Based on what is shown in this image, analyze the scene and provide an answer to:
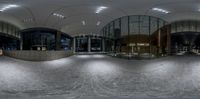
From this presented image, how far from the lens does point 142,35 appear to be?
2808 cm

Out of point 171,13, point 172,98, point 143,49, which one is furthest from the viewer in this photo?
point 143,49

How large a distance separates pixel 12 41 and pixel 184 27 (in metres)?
21.9

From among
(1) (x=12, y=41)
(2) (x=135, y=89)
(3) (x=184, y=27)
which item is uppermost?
(3) (x=184, y=27)

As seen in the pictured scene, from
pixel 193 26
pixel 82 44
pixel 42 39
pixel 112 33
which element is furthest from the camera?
pixel 82 44

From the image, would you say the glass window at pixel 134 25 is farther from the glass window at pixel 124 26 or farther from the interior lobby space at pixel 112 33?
the glass window at pixel 124 26

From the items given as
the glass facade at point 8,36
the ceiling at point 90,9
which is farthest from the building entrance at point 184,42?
the glass facade at point 8,36

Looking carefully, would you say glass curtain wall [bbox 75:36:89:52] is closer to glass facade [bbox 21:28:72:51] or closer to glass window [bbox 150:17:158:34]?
glass facade [bbox 21:28:72:51]

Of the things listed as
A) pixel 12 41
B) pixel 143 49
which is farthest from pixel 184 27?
pixel 12 41

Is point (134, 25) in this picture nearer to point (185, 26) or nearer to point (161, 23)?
point (161, 23)

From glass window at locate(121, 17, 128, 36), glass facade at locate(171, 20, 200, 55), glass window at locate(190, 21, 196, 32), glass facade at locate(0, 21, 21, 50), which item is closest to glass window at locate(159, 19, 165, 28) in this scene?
glass facade at locate(171, 20, 200, 55)

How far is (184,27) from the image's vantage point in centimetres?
2962

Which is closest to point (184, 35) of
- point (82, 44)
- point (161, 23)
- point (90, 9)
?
point (161, 23)

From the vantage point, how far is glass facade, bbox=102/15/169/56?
91.0 ft

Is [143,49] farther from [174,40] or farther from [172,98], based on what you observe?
[172,98]
